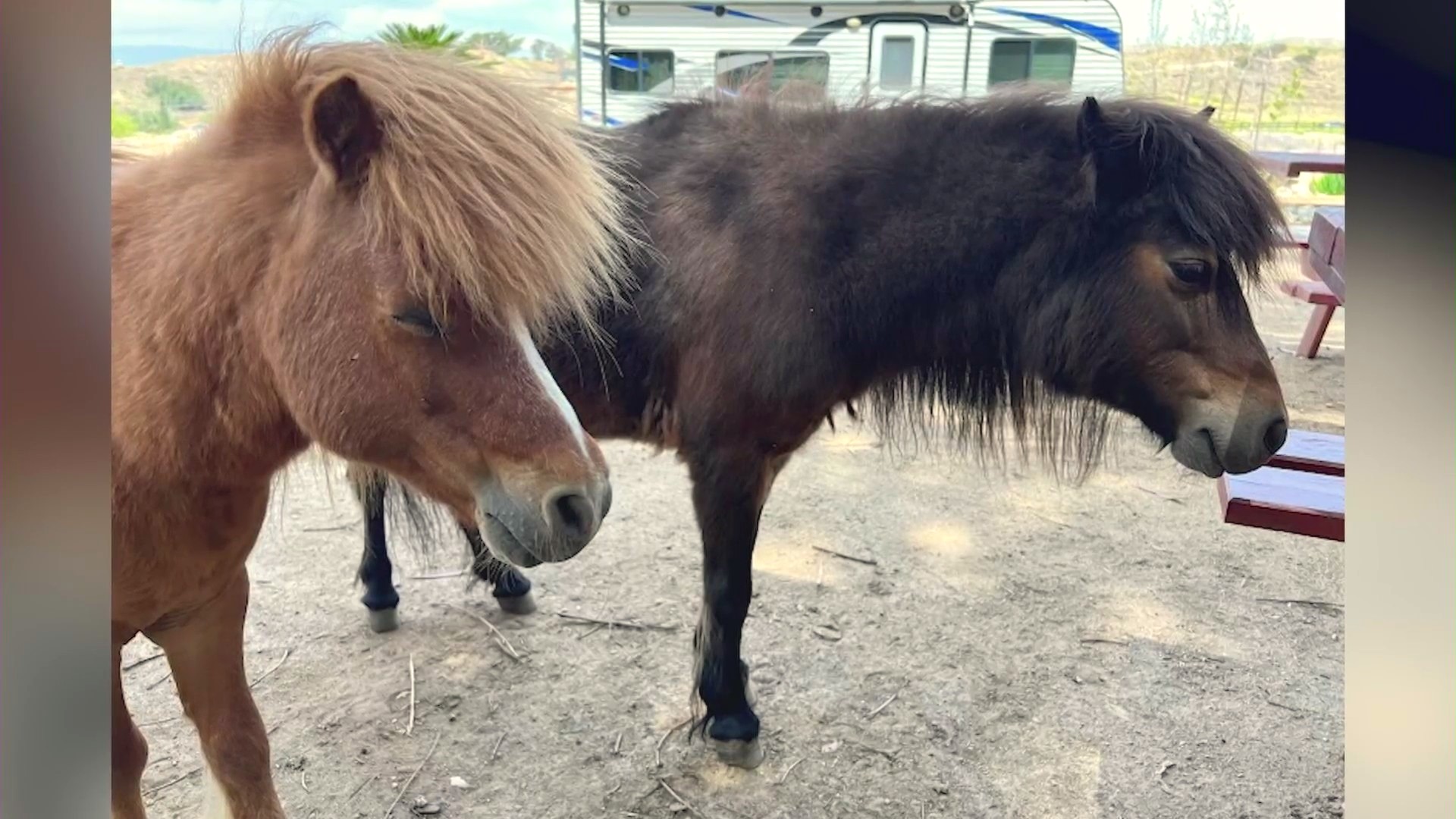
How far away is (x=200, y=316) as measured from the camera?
1006mm

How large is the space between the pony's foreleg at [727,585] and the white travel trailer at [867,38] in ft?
14.6

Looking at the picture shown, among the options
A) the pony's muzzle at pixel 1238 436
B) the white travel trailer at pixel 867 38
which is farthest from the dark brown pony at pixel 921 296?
the white travel trailer at pixel 867 38

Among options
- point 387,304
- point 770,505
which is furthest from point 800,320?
point 770,505

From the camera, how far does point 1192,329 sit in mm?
1467

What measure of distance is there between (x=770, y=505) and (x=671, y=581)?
27.7 inches

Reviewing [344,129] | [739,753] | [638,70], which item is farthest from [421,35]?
[638,70]

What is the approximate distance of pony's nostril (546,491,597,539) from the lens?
97 centimetres

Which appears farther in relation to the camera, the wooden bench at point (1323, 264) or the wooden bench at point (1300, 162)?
the wooden bench at point (1300, 162)

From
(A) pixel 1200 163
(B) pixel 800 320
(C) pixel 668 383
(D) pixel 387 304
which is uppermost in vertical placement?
(A) pixel 1200 163

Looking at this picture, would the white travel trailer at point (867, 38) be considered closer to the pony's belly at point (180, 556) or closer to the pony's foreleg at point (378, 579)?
the pony's foreleg at point (378, 579)

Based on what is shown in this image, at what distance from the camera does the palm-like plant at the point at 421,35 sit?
1055mm

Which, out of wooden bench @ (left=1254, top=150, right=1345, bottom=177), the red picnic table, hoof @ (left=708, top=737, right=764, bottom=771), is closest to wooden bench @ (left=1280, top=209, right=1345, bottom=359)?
the red picnic table

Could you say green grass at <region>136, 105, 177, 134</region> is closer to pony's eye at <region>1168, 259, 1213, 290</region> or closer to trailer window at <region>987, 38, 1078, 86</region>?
pony's eye at <region>1168, 259, 1213, 290</region>
